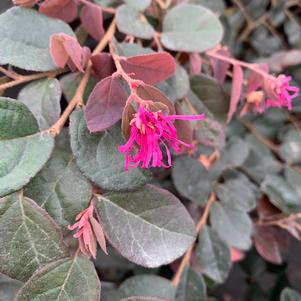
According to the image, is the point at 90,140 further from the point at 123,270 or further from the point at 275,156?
the point at 275,156

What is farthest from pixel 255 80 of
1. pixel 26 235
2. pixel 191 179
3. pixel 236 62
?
pixel 26 235

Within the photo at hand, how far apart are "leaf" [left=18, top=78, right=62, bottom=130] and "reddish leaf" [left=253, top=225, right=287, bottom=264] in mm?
455

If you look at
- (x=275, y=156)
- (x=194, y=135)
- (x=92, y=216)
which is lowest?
(x=275, y=156)

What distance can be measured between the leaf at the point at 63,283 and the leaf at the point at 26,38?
0.69 ft

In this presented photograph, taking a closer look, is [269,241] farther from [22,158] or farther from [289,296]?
[22,158]

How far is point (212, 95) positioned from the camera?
0.68 meters

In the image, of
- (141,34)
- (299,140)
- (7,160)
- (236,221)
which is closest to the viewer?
(7,160)

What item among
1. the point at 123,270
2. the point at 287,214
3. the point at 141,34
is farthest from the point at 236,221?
the point at 141,34

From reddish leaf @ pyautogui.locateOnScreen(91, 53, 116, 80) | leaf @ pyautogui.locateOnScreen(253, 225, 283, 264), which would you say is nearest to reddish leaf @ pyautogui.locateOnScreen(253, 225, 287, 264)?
leaf @ pyautogui.locateOnScreen(253, 225, 283, 264)

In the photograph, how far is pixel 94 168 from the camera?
48 cm

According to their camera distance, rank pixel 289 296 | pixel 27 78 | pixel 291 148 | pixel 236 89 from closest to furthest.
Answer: pixel 27 78
pixel 236 89
pixel 289 296
pixel 291 148

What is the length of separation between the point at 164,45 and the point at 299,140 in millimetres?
376

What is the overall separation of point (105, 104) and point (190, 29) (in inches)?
9.5

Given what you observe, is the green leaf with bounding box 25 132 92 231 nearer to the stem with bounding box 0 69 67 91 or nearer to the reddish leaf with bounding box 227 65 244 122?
the stem with bounding box 0 69 67 91
